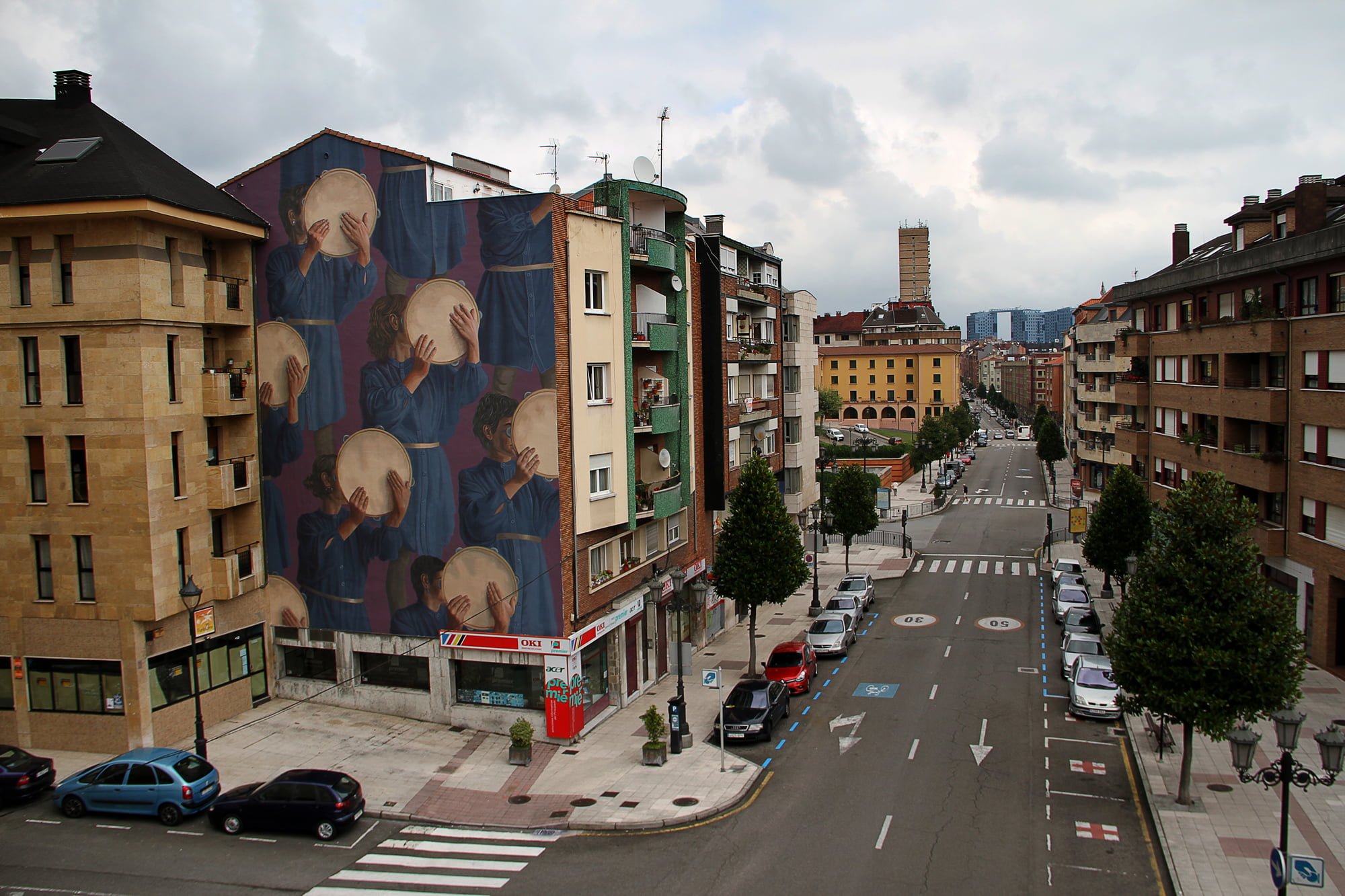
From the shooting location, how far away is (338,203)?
95.5 ft

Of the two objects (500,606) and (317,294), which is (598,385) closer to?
(500,606)

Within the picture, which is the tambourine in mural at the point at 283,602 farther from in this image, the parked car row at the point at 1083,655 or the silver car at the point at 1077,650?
the silver car at the point at 1077,650

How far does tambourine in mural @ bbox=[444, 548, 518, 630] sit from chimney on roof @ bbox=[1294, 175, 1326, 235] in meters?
34.5

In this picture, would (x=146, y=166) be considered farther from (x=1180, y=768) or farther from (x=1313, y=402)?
(x=1313, y=402)

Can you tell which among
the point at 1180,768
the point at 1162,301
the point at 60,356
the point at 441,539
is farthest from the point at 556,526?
the point at 1162,301

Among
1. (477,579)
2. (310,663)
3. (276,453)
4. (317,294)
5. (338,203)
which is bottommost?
(310,663)

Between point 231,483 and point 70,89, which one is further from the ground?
point 70,89

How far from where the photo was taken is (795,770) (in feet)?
84.5

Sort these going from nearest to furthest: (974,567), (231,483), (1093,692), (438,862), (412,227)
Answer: (438,862)
(412,227)
(231,483)
(1093,692)
(974,567)

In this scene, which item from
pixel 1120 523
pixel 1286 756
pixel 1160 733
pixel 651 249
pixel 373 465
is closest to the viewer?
pixel 1286 756

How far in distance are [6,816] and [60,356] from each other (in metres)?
12.0

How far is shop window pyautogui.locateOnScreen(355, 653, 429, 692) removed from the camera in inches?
1143

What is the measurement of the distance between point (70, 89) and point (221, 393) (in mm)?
10714

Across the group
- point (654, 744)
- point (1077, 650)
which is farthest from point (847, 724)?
Answer: point (1077, 650)
